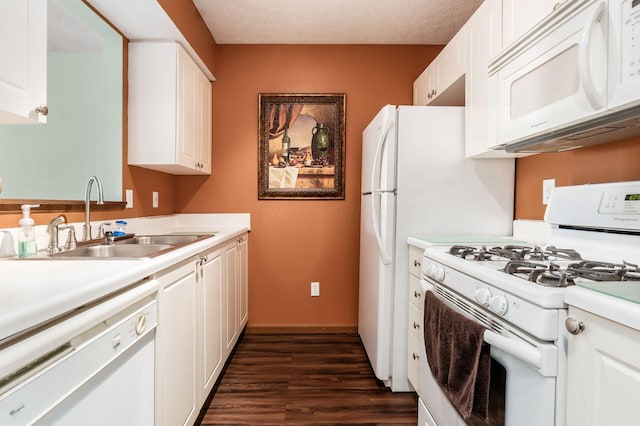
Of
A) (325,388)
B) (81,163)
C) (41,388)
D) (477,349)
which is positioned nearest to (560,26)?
(477,349)

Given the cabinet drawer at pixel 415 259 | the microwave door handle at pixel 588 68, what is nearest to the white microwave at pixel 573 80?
the microwave door handle at pixel 588 68

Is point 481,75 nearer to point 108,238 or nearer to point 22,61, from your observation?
point 22,61

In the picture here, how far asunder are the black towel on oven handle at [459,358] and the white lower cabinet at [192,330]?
40.3 inches

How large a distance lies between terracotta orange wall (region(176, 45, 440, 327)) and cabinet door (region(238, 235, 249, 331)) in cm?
11

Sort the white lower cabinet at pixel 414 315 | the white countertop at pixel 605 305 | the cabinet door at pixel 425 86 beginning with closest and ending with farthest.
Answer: the white countertop at pixel 605 305 < the white lower cabinet at pixel 414 315 < the cabinet door at pixel 425 86

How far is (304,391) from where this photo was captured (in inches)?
83.7

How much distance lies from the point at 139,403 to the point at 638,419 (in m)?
1.29

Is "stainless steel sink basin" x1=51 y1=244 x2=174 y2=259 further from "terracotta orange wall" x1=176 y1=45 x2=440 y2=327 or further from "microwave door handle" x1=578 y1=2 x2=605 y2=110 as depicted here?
"microwave door handle" x1=578 y1=2 x2=605 y2=110

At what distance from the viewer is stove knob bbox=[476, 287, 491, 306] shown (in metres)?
1.02

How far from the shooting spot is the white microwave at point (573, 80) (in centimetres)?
95

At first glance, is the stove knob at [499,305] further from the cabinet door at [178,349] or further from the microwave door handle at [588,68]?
the cabinet door at [178,349]

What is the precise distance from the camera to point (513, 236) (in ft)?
6.71

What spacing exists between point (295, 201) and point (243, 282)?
0.83 m

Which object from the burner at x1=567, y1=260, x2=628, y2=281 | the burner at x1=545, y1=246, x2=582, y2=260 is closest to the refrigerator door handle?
the burner at x1=545, y1=246, x2=582, y2=260
